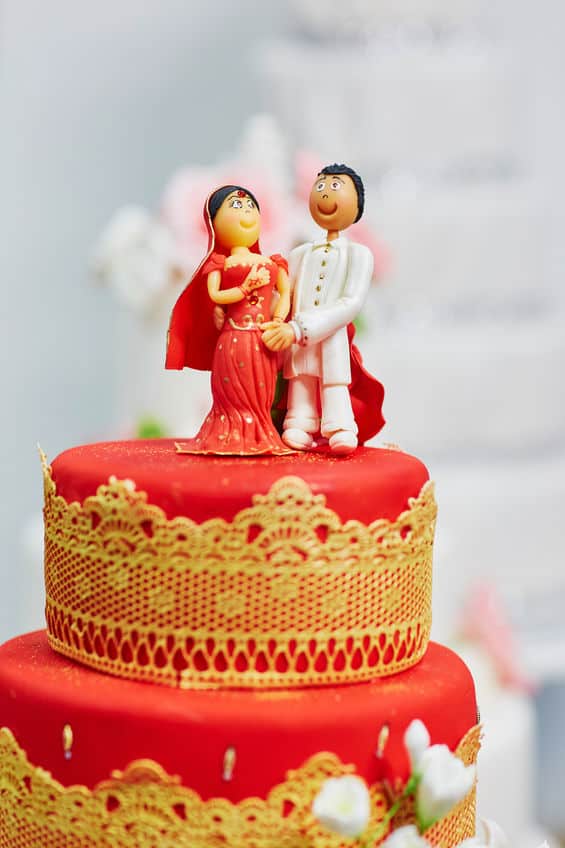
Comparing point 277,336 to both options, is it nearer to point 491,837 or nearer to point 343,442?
point 343,442

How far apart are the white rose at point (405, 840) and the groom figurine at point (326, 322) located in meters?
0.43

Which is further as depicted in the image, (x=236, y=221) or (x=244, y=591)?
(x=236, y=221)

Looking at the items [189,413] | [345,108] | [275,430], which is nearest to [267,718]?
[275,430]

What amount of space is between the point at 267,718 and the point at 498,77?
2.96 m

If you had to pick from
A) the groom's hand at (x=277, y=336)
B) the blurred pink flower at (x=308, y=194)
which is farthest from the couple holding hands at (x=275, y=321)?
the blurred pink flower at (x=308, y=194)

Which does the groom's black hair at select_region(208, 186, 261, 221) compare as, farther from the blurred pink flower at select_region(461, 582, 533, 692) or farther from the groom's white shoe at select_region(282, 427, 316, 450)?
the blurred pink flower at select_region(461, 582, 533, 692)

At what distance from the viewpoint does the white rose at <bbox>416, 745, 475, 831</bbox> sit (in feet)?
5.01

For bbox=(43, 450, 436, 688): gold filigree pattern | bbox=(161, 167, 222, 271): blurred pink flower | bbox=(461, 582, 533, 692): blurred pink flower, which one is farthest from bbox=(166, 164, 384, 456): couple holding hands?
bbox=(461, 582, 533, 692): blurred pink flower

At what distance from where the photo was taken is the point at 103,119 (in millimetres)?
5094

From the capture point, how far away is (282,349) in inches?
69.4

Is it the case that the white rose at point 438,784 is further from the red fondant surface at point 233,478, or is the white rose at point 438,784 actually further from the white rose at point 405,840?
the red fondant surface at point 233,478

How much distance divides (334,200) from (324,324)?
135 mm

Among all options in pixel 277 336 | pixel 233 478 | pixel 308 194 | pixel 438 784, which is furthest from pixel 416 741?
pixel 308 194

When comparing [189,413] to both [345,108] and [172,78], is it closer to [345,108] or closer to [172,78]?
[345,108]
